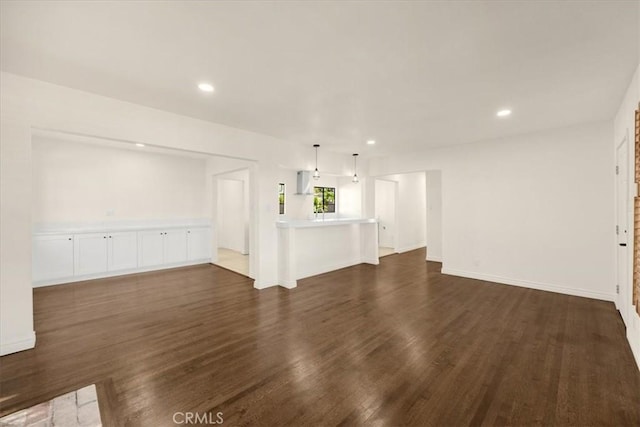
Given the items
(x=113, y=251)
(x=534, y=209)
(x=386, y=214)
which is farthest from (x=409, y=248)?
(x=113, y=251)

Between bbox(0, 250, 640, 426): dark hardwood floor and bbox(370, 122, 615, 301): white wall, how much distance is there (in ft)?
1.81

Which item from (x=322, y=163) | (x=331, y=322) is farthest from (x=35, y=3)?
(x=322, y=163)

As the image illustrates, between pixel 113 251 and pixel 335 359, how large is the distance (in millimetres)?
5280

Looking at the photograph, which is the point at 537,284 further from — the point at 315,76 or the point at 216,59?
the point at 216,59

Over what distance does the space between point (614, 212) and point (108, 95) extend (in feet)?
22.7

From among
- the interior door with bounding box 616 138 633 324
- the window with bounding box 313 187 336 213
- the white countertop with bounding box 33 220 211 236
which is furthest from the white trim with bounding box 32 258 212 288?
the interior door with bounding box 616 138 633 324

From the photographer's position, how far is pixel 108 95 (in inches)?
121

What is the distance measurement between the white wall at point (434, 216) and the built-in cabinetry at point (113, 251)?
235 inches

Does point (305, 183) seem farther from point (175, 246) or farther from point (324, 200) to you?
point (175, 246)

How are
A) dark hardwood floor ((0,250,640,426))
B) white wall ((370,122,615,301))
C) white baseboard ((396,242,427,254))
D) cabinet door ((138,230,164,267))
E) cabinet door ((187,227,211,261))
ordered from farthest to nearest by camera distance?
white baseboard ((396,242,427,254)) → cabinet door ((187,227,211,261)) → cabinet door ((138,230,164,267)) → white wall ((370,122,615,301)) → dark hardwood floor ((0,250,640,426))

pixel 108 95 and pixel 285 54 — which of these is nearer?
pixel 285 54

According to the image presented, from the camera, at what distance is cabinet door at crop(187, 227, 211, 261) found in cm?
662

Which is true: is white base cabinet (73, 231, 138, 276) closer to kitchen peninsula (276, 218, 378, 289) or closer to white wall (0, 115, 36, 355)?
white wall (0, 115, 36, 355)

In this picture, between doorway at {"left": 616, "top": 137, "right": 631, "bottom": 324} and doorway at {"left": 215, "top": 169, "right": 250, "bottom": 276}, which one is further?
doorway at {"left": 215, "top": 169, "right": 250, "bottom": 276}
